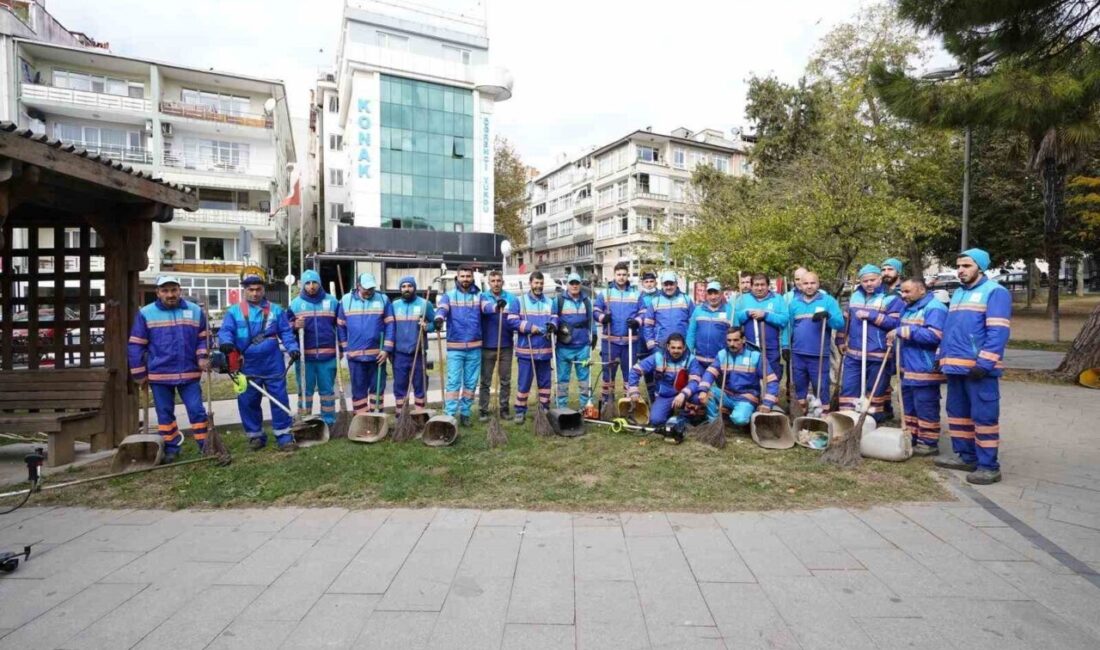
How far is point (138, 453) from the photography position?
6.13m

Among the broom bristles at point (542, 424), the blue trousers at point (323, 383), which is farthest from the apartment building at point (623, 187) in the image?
the broom bristles at point (542, 424)

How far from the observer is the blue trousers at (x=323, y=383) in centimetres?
737

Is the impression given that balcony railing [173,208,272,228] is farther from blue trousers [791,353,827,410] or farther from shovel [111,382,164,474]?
blue trousers [791,353,827,410]

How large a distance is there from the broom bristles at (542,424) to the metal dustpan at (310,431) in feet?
7.84

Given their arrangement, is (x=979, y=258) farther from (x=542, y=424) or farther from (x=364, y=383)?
(x=364, y=383)

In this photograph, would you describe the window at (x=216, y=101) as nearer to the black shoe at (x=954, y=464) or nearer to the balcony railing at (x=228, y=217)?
the balcony railing at (x=228, y=217)

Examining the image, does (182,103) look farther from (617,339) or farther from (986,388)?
(986,388)

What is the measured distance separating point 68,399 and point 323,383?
2.56 meters

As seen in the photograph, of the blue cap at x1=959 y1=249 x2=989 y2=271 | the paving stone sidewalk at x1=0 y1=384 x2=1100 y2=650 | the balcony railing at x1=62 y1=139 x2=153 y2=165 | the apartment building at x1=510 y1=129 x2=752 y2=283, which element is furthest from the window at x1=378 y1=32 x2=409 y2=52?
the blue cap at x1=959 y1=249 x2=989 y2=271

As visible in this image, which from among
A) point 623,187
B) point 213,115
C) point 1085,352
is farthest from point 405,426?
Answer: point 623,187

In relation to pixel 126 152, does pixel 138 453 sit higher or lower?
lower

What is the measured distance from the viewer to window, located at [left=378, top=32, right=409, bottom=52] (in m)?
33.7

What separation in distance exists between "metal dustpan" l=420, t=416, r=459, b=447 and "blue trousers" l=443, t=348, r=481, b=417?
836 mm

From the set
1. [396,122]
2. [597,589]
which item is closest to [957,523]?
[597,589]
